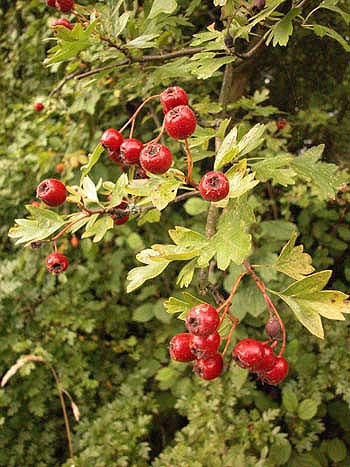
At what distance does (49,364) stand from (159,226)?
823 millimetres

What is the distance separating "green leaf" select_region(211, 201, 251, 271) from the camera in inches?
26.1

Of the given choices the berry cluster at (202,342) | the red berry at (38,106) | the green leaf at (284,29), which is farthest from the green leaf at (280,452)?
the red berry at (38,106)

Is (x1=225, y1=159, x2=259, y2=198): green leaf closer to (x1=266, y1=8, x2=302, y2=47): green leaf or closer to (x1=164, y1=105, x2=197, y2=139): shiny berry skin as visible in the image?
(x1=164, y1=105, x2=197, y2=139): shiny berry skin

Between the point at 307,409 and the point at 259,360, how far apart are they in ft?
3.59

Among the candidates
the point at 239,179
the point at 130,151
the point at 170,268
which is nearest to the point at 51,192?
the point at 130,151

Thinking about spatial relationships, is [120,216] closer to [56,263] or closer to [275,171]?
[56,263]

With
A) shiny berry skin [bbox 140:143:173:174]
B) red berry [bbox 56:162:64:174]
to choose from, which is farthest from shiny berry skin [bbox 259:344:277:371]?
red berry [bbox 56:162:64:174]

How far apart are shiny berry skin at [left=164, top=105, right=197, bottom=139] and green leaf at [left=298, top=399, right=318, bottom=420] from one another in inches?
52.5

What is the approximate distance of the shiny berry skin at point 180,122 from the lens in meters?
0.69

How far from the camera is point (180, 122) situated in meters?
0.69

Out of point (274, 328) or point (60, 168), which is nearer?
point (274, 328)

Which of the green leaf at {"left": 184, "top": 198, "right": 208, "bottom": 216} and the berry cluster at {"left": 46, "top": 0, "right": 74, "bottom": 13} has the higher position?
the berry cluster at {"left": 46, "top": 0, "right": 74, "bottom": 13}

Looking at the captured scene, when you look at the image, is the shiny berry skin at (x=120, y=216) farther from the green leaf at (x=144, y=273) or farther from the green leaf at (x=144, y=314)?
the green leaf at (x=144, y=314)

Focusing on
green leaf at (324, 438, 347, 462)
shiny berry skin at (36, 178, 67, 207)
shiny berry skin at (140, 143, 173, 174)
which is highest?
shiny berry skin at (140, 143, 173, 174)
